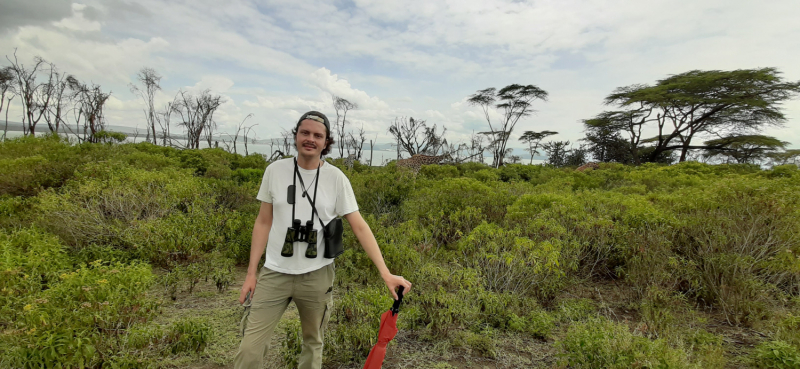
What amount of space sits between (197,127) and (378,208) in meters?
30.6

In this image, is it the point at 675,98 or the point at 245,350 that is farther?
the point at 675,98

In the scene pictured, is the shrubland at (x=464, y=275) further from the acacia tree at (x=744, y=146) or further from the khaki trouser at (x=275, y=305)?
the acacia tree at (x=744, y=146)

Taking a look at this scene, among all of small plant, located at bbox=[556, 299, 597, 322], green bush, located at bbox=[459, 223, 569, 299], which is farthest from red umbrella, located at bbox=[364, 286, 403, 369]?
small plant, located at bbox=[556, 299, 597, 322]

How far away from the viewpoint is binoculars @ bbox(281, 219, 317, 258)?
176 cm

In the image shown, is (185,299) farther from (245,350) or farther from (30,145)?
(30,145)

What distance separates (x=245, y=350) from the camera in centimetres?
174

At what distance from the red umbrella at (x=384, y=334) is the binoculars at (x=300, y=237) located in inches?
17.5

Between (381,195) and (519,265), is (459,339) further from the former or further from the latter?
(381,195)

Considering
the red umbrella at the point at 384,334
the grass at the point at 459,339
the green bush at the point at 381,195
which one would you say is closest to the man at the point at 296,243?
the red umbrella at the point at 384,334

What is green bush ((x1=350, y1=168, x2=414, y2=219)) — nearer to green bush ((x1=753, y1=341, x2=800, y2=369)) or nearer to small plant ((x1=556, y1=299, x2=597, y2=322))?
small plant ((x1=556, y1=299, x2=597, y2=322))

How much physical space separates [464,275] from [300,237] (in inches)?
Result: 81.7

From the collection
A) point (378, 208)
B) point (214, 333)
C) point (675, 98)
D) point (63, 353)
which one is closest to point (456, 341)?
point (214, 333)

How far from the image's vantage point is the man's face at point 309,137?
1.77 m

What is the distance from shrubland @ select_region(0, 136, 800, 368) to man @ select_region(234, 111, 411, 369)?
0.88 meters
